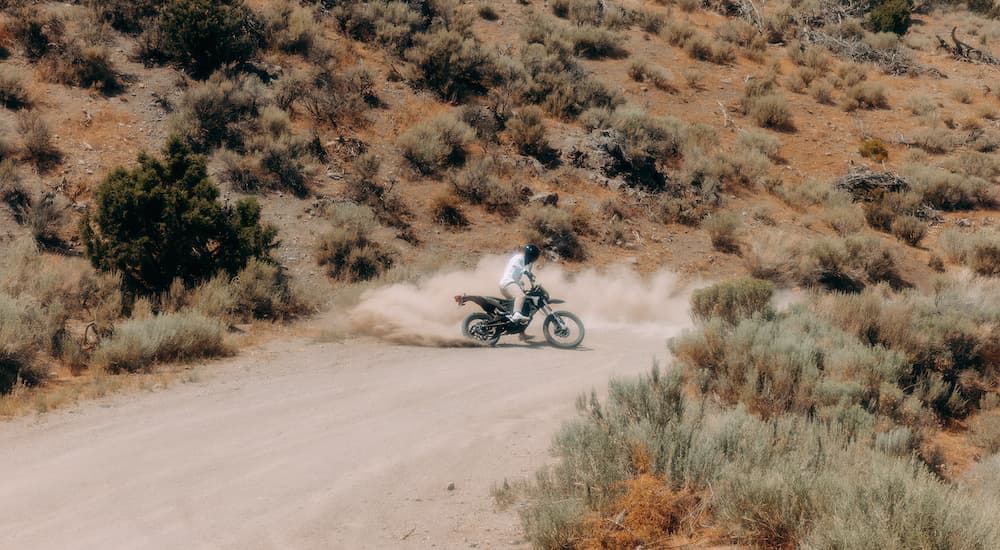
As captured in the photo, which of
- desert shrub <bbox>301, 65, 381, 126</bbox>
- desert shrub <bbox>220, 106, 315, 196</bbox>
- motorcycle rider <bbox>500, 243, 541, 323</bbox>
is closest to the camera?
motorcycle rider <bbox>500, 243, 541, 323</bbox>

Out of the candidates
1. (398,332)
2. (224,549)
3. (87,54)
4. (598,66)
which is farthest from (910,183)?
(87,54)

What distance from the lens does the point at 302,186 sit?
2027 centimetres

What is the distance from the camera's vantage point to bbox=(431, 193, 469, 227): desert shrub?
2081 cm

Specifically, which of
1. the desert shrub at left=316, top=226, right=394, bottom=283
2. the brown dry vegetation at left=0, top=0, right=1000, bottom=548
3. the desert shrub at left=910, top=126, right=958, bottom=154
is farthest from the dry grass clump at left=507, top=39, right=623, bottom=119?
the desert shrub at left=910, top=126, right=958, bottom=154

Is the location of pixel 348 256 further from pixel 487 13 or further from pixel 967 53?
pixel 967 53

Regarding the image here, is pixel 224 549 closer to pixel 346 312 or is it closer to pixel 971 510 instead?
pixel 971 510

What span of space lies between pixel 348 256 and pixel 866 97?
83.2ft

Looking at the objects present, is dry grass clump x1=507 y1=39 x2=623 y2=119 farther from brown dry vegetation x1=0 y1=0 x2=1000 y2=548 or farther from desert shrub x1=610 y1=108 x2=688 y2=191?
desert shrub x1=610 y1=108 x2=688 y2=191

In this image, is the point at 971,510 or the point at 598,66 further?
the point at 598,66

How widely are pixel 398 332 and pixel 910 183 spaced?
66.8 ft

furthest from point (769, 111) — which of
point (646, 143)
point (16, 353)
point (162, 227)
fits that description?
point (16, 353)

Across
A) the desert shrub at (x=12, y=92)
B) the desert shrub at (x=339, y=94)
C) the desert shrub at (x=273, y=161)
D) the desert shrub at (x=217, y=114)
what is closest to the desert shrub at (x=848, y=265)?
the desert shrub at (x=273, y=161)

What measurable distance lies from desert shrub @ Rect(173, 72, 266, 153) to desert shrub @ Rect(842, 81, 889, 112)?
25.1 metres

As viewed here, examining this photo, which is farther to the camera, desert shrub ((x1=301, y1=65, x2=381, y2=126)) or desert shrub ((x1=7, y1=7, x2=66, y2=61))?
desert shrub ((x1=301, y1=65, x2=381, y2=126))
